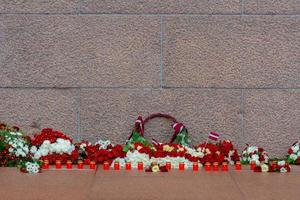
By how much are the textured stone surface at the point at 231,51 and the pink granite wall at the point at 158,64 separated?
13 millimetres

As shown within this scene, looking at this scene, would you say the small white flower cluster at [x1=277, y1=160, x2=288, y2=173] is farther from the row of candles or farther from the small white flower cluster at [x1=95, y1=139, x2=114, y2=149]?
the small white flower cluster at [x1=95, y1=139, x2=114, y2=149]

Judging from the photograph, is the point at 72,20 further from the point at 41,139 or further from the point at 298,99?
the point at 298,99

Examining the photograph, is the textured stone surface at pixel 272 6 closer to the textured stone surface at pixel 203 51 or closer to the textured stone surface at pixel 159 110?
the textured stone surface at pixel 203 51

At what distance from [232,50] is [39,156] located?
9.14 ft

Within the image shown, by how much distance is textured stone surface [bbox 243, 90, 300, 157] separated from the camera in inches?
313

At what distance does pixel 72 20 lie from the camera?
26.1 ft

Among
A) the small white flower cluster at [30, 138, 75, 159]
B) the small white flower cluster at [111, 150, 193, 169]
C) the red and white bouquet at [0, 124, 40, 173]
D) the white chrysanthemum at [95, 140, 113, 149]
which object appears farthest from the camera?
the white chrysanthemum at [95, 140, 113, 149]

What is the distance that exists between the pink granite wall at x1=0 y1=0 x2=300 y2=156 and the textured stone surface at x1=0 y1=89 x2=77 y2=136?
0.01m

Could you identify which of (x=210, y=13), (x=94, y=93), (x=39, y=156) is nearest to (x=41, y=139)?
(x=39, y=156)

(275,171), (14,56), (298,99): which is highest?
(14,56)

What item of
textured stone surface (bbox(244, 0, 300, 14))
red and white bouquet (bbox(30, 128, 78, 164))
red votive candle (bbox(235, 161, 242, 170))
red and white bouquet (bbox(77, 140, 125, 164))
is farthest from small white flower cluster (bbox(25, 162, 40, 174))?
textured stone surface (bbox(244, 0, 300, 14))

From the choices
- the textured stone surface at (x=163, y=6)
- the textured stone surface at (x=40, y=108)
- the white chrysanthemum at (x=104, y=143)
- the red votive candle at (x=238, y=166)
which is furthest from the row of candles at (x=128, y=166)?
the textured stone surface at (x=163, y=6)

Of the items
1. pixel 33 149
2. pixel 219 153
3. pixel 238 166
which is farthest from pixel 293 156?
pixel 33 149

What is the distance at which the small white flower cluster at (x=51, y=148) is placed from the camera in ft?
24.2
